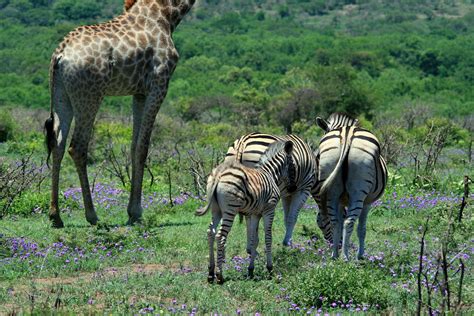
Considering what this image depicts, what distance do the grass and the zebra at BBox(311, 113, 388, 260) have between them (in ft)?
1.36

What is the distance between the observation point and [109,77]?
12.3 metres

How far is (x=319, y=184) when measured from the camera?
10.5m

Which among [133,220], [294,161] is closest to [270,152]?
[294,161]

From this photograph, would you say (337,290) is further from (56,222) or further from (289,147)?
(56,222)

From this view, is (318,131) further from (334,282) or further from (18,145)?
(334,282)

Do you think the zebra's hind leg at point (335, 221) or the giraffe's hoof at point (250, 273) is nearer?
the giraffe's hoof at point (250, 273)

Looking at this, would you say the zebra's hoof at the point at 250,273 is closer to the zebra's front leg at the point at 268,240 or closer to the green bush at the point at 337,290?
the zebra's front leg at the point at 268,240

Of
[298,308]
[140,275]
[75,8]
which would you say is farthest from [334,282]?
[75,8]

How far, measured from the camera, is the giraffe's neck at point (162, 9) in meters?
13.1

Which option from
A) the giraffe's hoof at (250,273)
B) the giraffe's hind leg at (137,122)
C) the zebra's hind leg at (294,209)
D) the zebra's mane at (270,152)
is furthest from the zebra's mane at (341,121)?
the giraffe's hind leg at (137,122)

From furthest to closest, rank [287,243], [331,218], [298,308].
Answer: [287,243] < [331,218] < [298,308]

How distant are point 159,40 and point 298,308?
19.8ft

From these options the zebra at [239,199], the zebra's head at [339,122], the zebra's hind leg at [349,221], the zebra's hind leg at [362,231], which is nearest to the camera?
the zebra at [239,199]

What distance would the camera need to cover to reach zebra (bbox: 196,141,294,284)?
8680 millimetres
